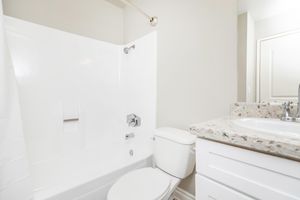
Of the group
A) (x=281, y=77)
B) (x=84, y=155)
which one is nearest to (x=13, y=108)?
(x=84, y=155)

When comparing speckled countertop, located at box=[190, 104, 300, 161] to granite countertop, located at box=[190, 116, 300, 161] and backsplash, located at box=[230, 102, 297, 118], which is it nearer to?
granite countertop, located at box=[190, 116, 300, 161]

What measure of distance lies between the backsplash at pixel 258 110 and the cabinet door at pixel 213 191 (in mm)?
539

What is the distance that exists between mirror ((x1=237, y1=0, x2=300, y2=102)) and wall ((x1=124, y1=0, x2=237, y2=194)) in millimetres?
62

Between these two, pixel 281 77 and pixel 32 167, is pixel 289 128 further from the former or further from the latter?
pixel 32 167

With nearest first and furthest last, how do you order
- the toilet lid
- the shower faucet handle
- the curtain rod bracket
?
the toilet lid
the curtain rod bracket
the shower faucet handle

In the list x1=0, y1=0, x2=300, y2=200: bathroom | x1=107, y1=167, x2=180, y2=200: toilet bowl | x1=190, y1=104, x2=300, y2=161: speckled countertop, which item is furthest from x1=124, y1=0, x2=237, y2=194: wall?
x1=190, y1=104, x2=300, y2=161: speckled countertop

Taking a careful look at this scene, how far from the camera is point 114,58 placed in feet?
6.47

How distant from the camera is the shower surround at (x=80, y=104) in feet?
4.36

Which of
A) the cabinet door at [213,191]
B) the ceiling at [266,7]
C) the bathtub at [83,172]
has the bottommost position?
the bathtub at [83,172]

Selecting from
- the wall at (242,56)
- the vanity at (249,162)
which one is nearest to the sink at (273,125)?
the vanity at (249,162)

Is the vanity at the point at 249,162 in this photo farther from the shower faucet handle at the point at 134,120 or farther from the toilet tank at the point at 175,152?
the shower faucet handle at the point at 134,120

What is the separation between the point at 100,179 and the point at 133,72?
1217 mm

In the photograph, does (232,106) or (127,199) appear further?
(232,106)

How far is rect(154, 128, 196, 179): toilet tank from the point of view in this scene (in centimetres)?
108
